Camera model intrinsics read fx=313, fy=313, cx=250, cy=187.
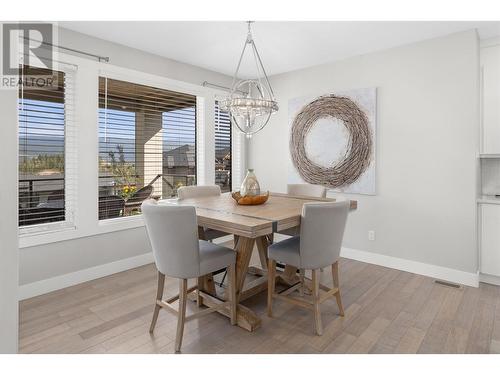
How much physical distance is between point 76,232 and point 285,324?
216 cm

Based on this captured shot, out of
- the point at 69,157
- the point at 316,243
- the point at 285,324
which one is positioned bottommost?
the point at 285,324

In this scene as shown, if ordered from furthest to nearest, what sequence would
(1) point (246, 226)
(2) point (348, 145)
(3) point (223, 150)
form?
(3) point (223, 150), (2) point (348, 145), (1) point (246, 226)

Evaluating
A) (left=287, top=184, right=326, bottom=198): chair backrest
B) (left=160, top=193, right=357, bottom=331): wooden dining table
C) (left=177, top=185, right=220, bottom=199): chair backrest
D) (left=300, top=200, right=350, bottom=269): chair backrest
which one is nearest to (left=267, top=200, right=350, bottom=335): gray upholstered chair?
(left=300, top=200, right=350, bottom=269): chair backrest

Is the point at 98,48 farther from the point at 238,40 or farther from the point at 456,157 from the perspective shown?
the point at 456,157

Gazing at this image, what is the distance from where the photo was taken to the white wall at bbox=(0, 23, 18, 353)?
136 centimetres

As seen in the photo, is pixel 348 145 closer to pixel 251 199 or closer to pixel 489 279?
pixel 251 199

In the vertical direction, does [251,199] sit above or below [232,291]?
above

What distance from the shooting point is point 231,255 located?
2.22 metres

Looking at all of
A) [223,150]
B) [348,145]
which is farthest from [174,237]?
[223,150]

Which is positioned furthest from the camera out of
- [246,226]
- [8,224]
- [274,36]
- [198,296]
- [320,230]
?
[274,36]

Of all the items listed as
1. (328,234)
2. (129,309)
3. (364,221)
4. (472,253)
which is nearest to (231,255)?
(328,234)

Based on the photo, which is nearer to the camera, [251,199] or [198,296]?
[198,296]

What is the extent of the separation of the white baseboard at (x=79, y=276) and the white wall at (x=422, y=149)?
8.27 feet

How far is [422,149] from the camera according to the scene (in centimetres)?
326
